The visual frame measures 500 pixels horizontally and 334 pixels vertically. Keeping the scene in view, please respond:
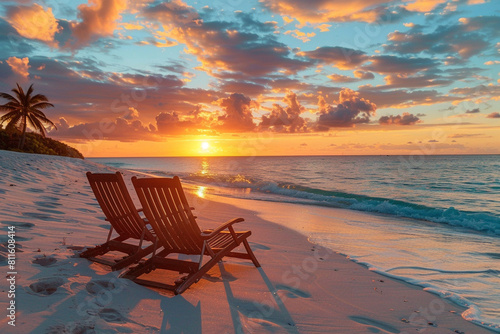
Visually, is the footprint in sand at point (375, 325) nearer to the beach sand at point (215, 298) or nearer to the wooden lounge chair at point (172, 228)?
the beach sand at point (215, 298)

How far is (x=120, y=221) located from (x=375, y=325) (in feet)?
11.9

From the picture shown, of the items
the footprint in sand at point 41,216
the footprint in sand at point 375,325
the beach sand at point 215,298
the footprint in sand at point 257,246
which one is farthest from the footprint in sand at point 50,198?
the footprint in sand at point 375,325

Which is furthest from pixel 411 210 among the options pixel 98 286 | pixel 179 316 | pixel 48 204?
pixel 98 286

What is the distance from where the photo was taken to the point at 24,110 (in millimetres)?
31344

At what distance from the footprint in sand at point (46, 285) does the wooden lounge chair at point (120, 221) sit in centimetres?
70

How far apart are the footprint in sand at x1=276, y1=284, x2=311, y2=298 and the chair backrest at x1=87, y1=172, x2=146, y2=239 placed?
2.08 meters

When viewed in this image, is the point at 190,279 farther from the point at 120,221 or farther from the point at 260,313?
the point at 120,221

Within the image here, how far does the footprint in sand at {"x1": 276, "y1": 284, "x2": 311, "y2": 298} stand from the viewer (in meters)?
3.98

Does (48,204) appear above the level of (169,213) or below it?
below

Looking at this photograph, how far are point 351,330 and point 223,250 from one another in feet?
6.01

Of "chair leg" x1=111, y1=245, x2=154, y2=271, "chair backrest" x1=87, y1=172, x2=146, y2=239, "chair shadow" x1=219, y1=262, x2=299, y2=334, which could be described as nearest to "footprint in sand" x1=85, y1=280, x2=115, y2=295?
"chair leg" x1=111, y1=245, x2=154, y2=271

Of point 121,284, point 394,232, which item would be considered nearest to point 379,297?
point 121,284

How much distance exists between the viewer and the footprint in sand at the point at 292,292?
3979 mm

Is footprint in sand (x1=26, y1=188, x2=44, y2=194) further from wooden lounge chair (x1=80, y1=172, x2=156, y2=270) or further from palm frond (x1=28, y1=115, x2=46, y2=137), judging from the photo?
palm frond (x1=28, y1=115, x2=46, y2=137)
